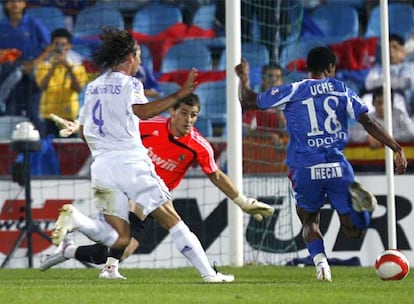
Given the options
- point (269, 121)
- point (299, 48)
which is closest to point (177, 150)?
point (269, 121)

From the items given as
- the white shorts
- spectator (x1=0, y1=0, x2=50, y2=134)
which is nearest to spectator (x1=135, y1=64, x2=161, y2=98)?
spectator (x1=0, y1=0, x2=50, y2=134)

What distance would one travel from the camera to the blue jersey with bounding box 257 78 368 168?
1033 centimetres

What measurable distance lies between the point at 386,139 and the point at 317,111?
26.8 inches

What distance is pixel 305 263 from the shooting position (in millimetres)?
13984

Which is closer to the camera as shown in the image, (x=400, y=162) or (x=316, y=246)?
(x=400, y=162)

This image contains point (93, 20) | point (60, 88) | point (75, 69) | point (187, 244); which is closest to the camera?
point (187, 244)

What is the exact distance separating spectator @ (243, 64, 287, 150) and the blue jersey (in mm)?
4550

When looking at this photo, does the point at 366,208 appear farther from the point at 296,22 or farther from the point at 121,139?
the point at 296,22

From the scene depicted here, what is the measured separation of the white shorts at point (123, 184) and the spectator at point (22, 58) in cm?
652

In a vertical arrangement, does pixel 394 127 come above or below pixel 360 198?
above

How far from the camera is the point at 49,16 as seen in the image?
17703 mm

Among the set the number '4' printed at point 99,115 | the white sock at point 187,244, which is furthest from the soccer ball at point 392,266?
the number '4' printed at point 99,115

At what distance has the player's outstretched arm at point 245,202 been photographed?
35.5ft

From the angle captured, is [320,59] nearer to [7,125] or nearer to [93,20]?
[7,125]
